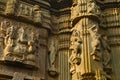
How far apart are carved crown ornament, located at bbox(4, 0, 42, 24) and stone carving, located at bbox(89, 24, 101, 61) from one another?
187 centimetres

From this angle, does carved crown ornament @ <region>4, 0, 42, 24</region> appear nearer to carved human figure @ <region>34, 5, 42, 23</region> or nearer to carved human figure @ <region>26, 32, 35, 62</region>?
carved human figure @ <region>34, 5, 42, 23</region>

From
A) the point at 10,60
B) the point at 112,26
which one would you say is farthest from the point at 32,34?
the point at 112,26

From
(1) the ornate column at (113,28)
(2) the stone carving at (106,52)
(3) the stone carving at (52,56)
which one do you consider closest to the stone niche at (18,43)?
(3) the stone carving at (52,56)

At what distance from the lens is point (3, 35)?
9062 mm

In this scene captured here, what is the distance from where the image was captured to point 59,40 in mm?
9883

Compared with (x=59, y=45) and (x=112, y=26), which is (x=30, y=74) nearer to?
(x=59, y=45)

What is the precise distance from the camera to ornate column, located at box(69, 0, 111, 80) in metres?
8.09

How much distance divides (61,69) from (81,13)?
6.15 feet

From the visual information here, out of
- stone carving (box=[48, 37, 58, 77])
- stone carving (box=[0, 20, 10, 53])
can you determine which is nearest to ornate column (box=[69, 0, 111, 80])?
stone carving (box=[48, 37, 58, 77])

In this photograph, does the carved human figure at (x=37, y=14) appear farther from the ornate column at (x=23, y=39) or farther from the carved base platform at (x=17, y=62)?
the carved base platform at (x=17, y=62)

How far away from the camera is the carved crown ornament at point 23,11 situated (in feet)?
31.0

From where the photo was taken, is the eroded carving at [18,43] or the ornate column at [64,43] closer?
the eroded carving at [18,43]

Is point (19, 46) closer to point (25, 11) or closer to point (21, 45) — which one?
point (21, 45)

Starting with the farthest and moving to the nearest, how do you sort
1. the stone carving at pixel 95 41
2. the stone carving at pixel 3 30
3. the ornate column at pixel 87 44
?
1. the stone carving at pixel 3 30
2. the stone carving at pixel 95 41
3. the ornate column at pixel 87 44
